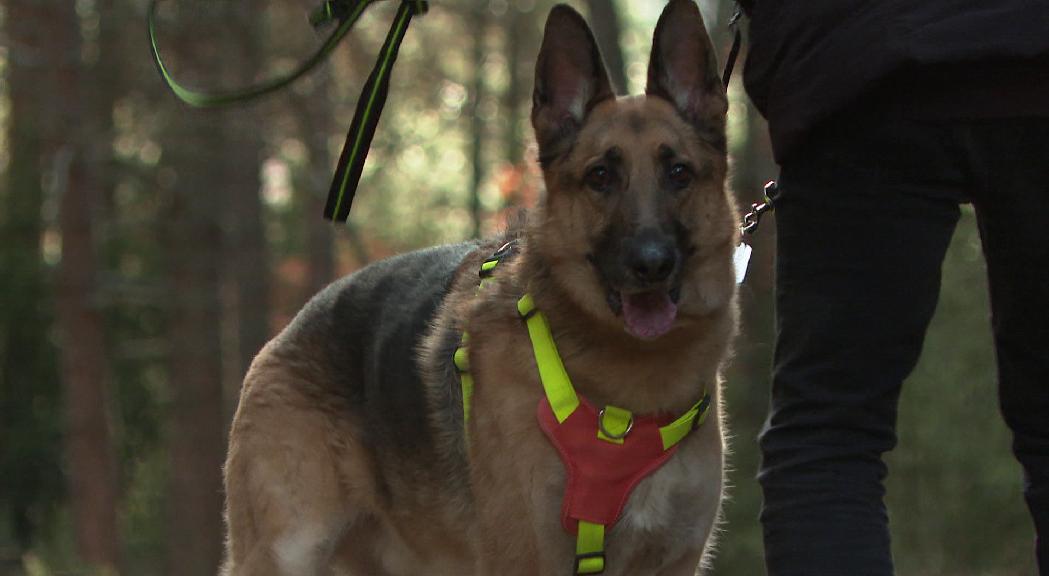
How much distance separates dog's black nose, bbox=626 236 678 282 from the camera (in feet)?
11.2

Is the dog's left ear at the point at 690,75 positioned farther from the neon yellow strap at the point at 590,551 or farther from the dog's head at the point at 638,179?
the neon yellow strap at the point at 590,551

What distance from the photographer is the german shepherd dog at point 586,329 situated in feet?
11.6

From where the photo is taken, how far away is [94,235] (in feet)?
46.8

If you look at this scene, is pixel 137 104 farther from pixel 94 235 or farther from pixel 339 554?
pixel 339 554

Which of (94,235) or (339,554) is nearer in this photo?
(339,554)

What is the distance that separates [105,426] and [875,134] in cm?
1281

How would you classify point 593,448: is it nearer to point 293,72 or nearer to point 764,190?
point 764,190

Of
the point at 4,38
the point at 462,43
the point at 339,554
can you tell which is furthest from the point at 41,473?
→ the point at 339,554

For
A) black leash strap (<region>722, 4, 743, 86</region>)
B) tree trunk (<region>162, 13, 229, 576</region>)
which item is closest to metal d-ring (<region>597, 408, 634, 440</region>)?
black leash strap (<region>722, 4, 743, 86</region>)

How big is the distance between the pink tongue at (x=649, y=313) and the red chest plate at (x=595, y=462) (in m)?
0.25

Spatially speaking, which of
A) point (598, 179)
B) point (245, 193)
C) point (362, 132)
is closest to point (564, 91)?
point (598, 179)

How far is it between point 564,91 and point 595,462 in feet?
3.41

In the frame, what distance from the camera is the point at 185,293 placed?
15211 millimetres

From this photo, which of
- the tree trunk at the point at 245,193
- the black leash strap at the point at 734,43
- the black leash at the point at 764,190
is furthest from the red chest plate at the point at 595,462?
the tree trunk at the point at 245,193
